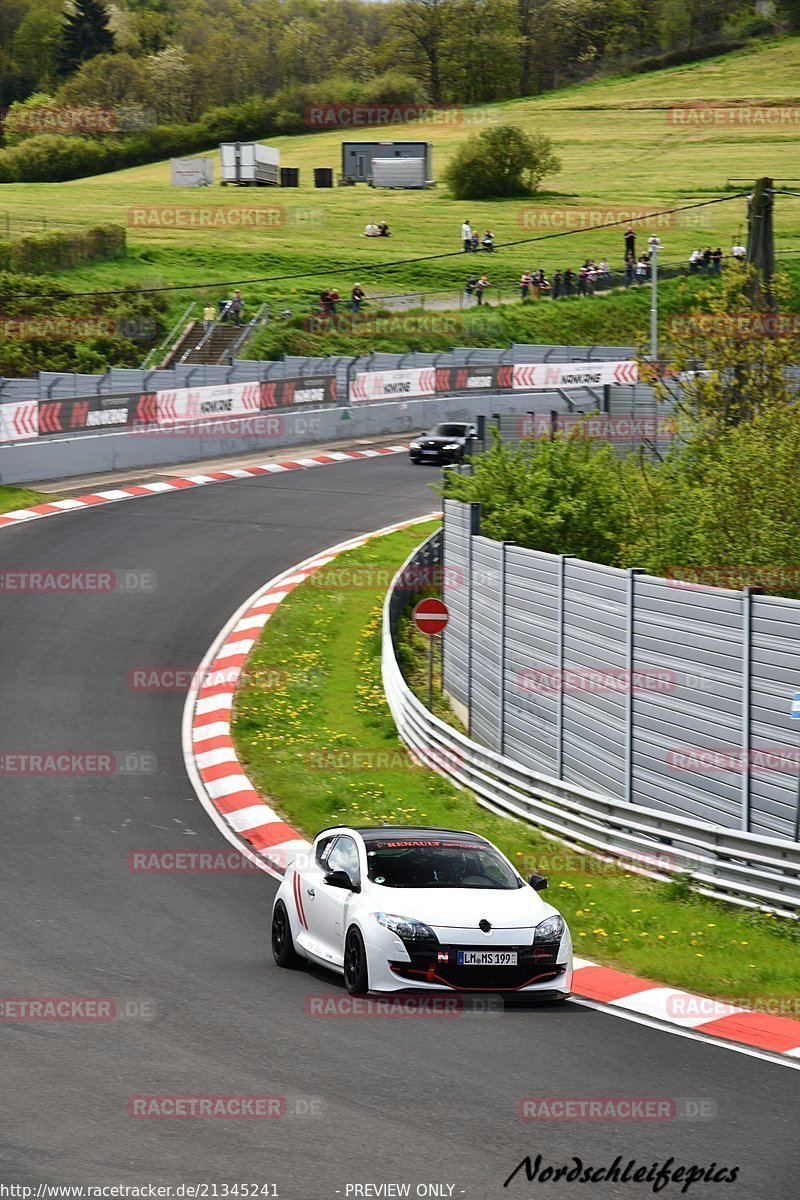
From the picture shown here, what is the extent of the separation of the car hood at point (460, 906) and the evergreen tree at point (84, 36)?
16671 centimetres

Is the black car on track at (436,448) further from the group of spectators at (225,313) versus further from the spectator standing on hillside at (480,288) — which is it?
the spectator standing on hillside at (480,288)

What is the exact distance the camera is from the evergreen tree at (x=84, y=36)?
540 ft

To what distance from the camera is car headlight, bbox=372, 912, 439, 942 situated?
426 inches

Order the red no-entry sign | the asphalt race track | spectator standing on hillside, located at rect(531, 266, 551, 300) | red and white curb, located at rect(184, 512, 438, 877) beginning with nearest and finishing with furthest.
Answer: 1. the asphalt race track
2. red and white curb, located at rect(184, 512, 438, 877)
3. the red no-entry sign
4. spectator standing on hillside, located at rect(531, 266, 551, 300)

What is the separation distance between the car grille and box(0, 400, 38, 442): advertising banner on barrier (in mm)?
27653

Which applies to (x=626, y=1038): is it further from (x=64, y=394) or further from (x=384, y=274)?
(x=384, y=274)

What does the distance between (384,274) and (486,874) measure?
72124 mm

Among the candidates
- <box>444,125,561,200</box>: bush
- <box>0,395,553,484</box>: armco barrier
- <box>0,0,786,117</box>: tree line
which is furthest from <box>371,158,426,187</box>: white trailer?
<box>0,395,553,484</box>: armco barrier

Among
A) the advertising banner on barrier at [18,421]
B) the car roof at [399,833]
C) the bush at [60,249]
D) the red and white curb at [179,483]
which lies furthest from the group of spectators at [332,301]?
the car roof at [399,833]

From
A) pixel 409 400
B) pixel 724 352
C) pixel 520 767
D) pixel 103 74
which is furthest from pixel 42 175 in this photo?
pixel 520 767

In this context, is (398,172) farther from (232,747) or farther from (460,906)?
(460,906)

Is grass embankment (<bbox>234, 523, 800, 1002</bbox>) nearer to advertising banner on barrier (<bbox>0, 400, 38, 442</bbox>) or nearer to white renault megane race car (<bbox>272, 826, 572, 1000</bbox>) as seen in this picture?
white renault megane race car (<bbox>272, 826, 572, 1000</bbox>)

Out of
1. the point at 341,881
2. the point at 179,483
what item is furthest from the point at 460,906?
the point at 179,483

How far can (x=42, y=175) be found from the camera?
410 feet
